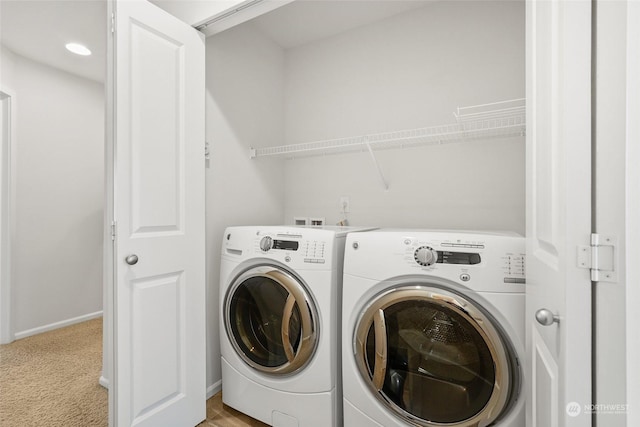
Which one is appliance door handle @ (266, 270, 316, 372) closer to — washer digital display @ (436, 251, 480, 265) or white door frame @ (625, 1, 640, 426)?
washer digital display @ (436, 251, 480, 265)

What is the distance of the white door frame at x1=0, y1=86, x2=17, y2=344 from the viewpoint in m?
2.44

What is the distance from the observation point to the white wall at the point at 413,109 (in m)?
1.73

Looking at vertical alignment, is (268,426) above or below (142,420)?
below

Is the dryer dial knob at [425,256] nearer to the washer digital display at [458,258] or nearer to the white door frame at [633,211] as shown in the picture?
the washer digital display at [458,258]

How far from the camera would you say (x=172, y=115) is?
1.47 metres

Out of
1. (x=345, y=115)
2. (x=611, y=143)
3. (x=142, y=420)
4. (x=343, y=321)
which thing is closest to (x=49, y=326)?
(x=142, y=420)

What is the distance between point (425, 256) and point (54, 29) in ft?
9.40

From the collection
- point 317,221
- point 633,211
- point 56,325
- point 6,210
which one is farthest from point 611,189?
point 56,325

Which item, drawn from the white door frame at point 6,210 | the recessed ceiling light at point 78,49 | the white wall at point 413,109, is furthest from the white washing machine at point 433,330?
the white door frame at point 6,210

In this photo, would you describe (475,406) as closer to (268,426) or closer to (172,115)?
(268,426)

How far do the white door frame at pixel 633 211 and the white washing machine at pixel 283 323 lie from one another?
97 centimetres

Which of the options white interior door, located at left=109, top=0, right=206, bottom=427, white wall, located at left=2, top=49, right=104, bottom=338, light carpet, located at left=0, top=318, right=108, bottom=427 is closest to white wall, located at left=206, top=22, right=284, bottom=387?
white interior door, located at left=109, top=0, right=206, bottom=427

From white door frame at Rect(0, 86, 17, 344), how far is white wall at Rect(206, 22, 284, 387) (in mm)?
1917

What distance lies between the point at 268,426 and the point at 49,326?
2413 millimetres
